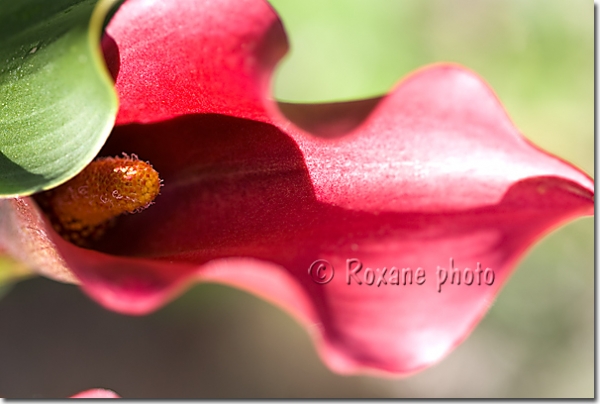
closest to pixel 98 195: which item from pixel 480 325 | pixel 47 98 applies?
pixel 47 98

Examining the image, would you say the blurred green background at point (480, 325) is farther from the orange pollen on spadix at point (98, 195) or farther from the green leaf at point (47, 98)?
the green leaf at point (47, 98)

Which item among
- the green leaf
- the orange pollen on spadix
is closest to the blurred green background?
the orange pollen on spadix

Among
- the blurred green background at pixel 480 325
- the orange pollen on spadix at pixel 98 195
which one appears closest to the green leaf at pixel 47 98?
the orange pollen on spadix at pixel 98 195

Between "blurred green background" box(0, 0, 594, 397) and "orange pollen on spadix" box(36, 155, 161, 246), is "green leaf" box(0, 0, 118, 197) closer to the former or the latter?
"orange pollen on spadix" box(36, 155, 161, 246)

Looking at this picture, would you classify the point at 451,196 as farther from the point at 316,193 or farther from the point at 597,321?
the point at 597,321

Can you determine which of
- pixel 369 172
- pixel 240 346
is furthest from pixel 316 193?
pixel 240 346
